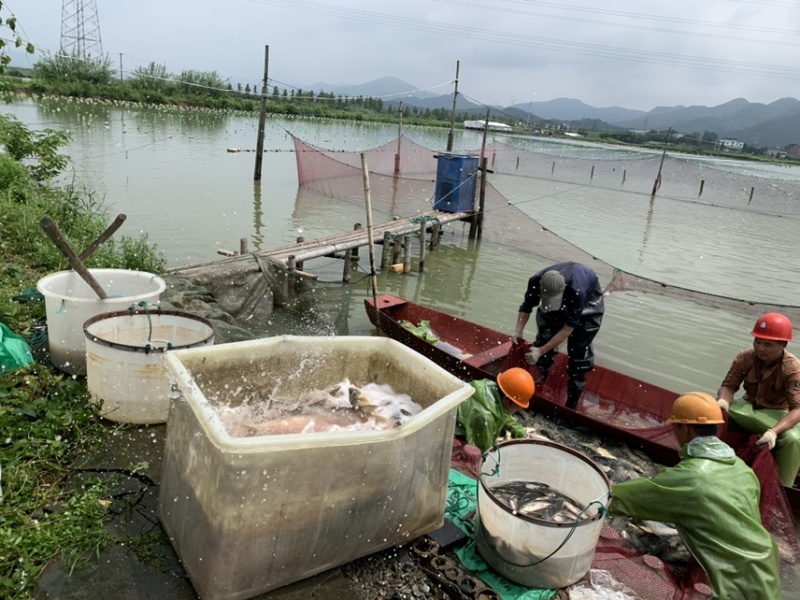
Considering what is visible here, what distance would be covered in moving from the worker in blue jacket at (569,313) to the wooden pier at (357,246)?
11.4 feet

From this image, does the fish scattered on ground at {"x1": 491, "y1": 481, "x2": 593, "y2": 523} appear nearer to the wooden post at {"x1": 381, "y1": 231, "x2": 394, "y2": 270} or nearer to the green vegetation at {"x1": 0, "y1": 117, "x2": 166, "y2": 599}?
the green vegetation at {"x1": 0, "y1": 117, "x2": 166, "y2": 599}

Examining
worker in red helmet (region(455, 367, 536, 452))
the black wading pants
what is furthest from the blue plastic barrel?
worker in red helmet (region(455, 367, 536, 452))

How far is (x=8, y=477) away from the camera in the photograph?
296 cm

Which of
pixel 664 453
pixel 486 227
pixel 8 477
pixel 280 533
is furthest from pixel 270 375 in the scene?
pixel 486 227

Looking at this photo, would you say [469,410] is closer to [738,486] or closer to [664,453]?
[738,486]

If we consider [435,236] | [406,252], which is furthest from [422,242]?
[435,236]

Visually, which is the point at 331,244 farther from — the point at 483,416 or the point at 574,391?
the point at 483,416

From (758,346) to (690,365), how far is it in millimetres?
4301

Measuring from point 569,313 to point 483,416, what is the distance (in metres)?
1.77

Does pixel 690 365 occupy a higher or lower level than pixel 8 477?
lower

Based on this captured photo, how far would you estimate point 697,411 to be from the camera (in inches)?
131

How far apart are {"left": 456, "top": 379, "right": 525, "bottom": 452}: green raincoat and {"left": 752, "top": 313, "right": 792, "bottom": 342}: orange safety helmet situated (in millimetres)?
2121

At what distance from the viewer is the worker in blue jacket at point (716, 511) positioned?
9.86 ft

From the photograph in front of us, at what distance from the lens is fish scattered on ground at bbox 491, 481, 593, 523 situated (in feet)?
11.2
